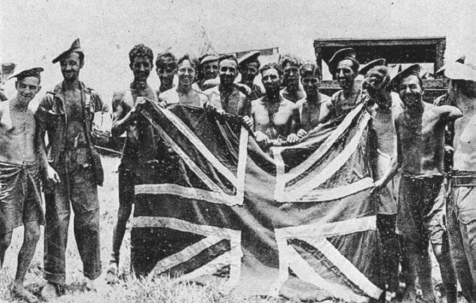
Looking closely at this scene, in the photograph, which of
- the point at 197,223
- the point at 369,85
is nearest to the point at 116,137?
the point at 197,223

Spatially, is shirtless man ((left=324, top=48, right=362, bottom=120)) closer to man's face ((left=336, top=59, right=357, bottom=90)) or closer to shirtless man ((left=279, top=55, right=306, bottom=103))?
man's face ((left=336, top=59, right=357, bottom=90))

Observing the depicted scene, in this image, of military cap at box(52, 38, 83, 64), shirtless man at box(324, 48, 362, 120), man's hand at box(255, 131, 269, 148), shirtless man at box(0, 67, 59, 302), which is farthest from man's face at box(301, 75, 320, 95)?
shirtless man at box(0, 67, 59, 302)

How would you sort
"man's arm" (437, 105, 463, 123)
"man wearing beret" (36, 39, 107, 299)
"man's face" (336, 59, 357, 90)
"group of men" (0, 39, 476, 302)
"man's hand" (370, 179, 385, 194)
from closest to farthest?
"man's arm" (437, 105, 463, 123) → "group of men" (0, 39, 476, 302) → "man's hand" (370, 179, 385, 194) → "man wearing beret" (36, 39, 107, 299) → "man's face" (336, 59, 357, 90)

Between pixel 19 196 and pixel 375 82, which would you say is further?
pixel 375 82

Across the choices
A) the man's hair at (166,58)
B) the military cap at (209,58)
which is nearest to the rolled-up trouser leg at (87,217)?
the man's hair at (166,58)

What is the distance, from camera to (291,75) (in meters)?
6.04

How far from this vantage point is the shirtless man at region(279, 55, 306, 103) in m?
5.96

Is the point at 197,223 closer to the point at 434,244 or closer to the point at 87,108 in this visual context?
the point at 87,108

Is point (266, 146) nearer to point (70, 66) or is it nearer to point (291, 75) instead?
point (291, 75)

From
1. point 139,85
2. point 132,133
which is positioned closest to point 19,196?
point 132,133

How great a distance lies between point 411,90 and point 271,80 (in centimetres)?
151

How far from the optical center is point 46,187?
5.10 metres

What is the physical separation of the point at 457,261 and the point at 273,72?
256cm

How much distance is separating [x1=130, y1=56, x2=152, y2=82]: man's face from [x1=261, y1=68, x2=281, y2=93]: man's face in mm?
1213
